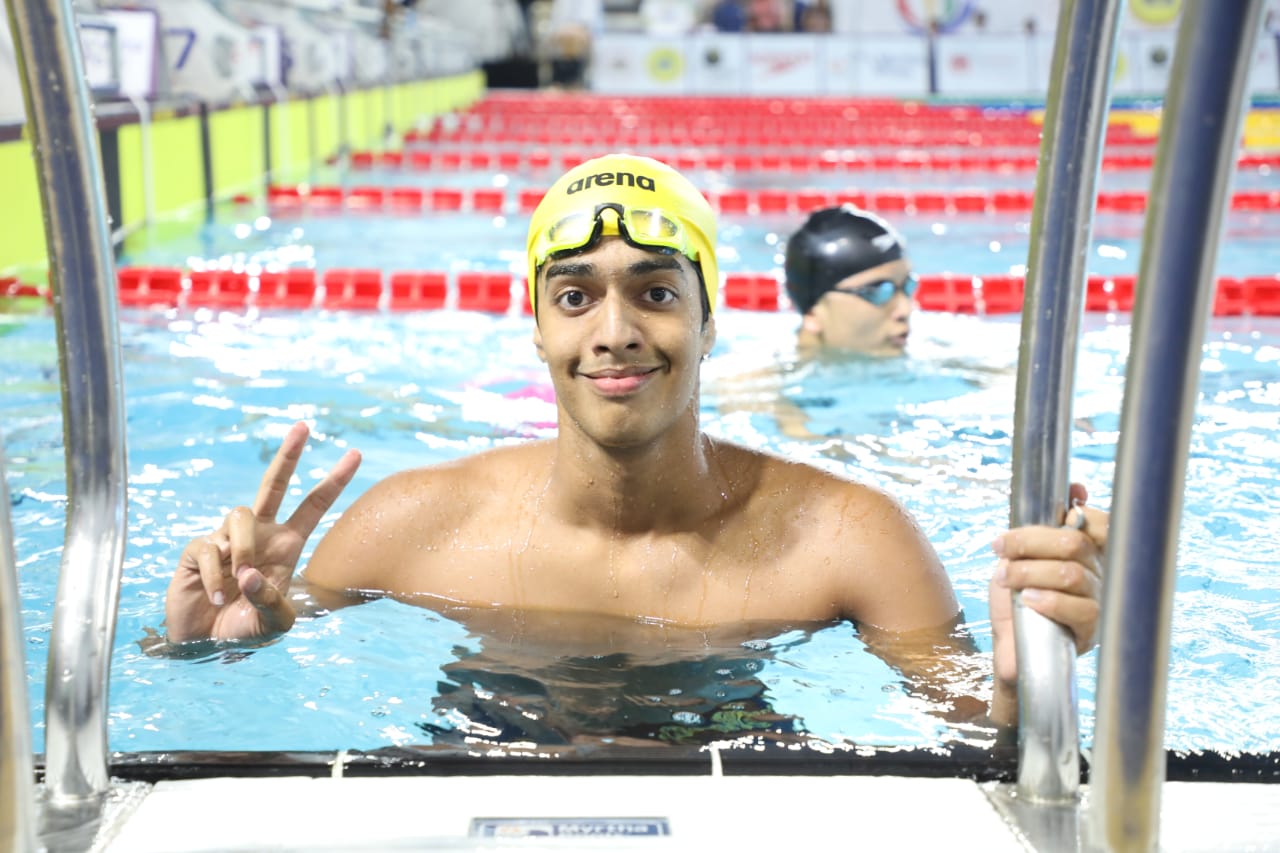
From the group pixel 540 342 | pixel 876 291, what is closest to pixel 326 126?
pixel 876 291

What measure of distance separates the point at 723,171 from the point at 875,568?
10.5m

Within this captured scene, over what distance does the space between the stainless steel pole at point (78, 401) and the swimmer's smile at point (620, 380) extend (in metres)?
0.94

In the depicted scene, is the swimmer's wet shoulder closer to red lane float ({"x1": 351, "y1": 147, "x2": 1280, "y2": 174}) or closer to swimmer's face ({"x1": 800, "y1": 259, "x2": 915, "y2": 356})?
swimmer's face ({"x1": 800, "y1": 259, "x2": 915, "y2": 356})

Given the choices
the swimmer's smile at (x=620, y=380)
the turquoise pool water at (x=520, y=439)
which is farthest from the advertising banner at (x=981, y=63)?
the swimmer's smile at (x=620, y=380)

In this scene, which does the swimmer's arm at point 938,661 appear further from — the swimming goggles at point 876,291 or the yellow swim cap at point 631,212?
the swimming goggles at point 876,291

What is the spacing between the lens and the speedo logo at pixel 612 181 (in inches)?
94.5

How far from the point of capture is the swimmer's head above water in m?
4.84

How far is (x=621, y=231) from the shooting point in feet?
7.56

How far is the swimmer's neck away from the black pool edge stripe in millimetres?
852

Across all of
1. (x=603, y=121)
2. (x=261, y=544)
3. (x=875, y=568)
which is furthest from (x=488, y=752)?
(x=603, y=121)

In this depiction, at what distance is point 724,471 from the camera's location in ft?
8.32

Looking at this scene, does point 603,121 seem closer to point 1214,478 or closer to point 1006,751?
point 1214,478

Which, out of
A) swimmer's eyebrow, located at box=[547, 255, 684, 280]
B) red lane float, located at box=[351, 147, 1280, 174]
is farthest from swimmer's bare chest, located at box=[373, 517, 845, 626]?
red lane float, located at box=[351, 147, 1280, 174]

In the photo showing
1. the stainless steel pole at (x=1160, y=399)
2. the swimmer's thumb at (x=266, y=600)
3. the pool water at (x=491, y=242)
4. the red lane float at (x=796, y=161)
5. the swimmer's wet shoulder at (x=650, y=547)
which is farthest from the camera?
the red lane float at (x=796, y=161)
